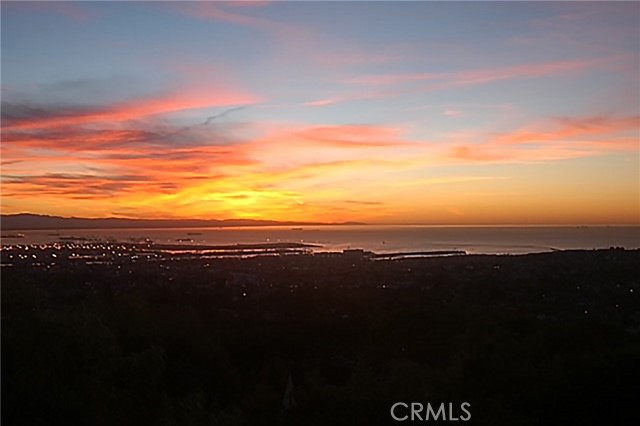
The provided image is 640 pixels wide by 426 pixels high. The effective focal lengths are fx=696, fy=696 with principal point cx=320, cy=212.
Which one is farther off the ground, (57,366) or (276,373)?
(57,366)

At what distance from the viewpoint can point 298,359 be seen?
78.3 feet

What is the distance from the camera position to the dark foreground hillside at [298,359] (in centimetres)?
1009

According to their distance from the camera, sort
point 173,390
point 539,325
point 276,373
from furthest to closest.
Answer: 1. point 276,373
2. point 539,325
3. point 173,390

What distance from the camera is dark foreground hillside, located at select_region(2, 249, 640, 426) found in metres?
10.1

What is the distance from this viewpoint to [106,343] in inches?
443

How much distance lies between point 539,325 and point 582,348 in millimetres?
3188

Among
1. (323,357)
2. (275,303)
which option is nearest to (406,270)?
(275,303)

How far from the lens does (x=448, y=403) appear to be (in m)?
12.3

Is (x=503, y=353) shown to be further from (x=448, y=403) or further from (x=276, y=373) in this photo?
(x=276, y=373)

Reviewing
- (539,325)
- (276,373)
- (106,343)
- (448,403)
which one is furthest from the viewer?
(276,373)

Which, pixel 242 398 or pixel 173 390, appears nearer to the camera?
pixel 173 390

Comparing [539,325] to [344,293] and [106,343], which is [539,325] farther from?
[344,293]

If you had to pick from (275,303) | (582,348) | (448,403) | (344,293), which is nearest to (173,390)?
(448,403)

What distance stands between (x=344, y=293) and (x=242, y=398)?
21.8 meters
